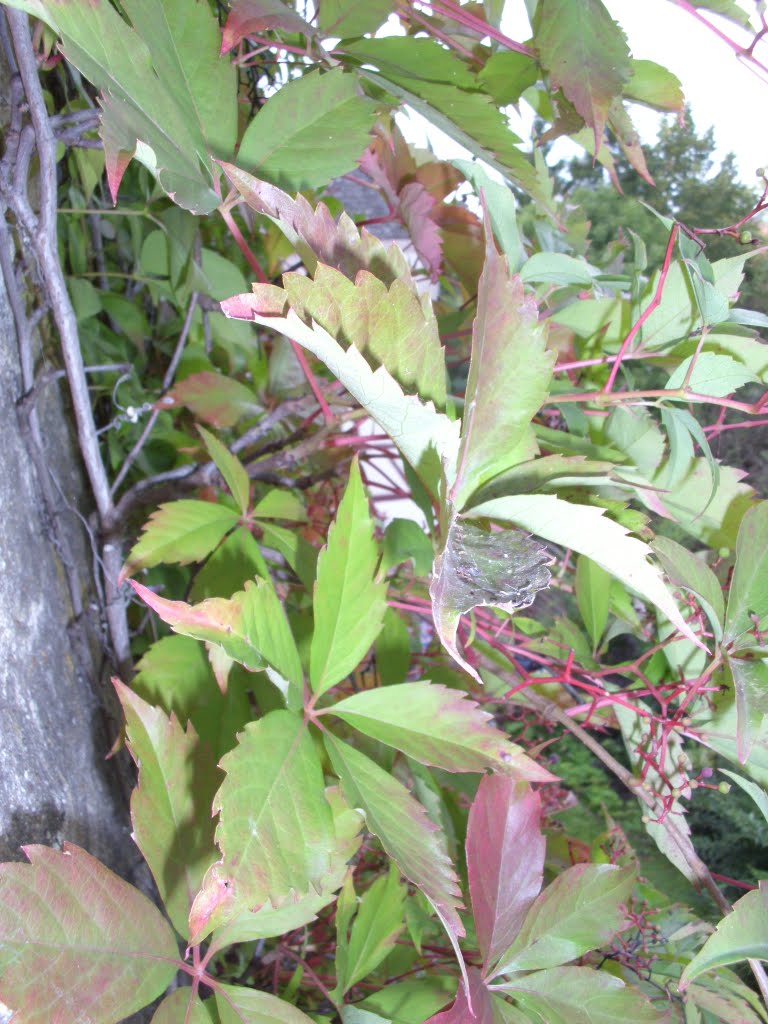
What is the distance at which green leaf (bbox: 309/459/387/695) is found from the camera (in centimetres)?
45

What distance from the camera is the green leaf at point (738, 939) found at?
449 millimetres

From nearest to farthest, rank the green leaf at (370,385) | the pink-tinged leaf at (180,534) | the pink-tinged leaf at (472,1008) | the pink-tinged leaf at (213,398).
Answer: the green leaf at (370,385), the pink-tinged leaf at (472,1008), the pink-tinged leaf at (180,534), the pink-tinged leaf at (213,398)

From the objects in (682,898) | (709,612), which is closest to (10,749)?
(709,612)

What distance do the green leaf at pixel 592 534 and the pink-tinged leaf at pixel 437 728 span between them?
115 mm

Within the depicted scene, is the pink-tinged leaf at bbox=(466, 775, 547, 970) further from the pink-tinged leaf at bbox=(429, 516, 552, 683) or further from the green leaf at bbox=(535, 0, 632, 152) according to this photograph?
the green leaf at bbox=(535, 0, 632, 152)

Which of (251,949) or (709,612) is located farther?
(251,949)

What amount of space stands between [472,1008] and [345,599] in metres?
0.24

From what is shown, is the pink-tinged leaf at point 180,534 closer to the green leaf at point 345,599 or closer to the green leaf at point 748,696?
the green leaf at point 345,599

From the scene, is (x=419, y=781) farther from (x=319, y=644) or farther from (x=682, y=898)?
(x=682, y=898)

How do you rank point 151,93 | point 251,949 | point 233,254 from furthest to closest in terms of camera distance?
1. point 233,254
2. point 251,949
3. point 151,93

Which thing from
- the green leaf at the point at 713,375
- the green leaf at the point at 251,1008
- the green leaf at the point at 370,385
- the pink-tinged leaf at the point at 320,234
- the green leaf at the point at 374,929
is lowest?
the green leaf at the point at 374,929

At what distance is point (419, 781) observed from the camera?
64 cm

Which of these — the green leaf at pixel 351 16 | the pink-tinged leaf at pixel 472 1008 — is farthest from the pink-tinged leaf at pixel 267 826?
the green leaf at pixel 351 16

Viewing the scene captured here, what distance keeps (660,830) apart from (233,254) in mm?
726
